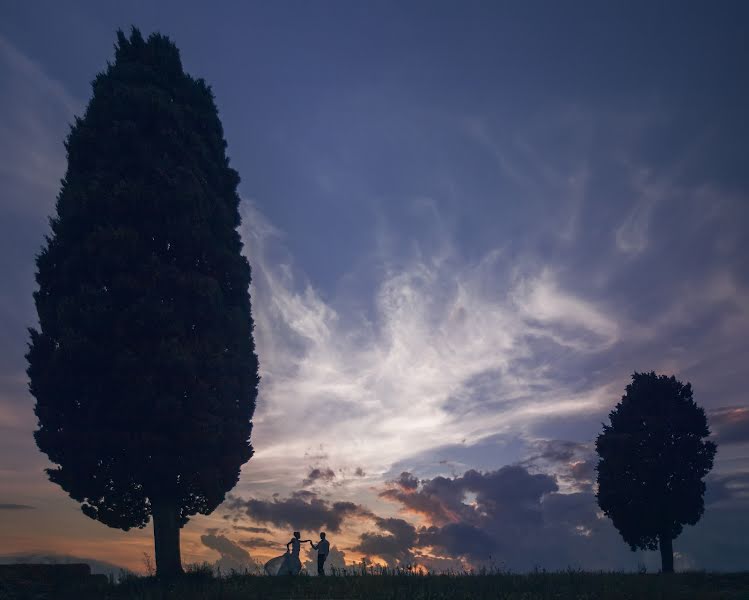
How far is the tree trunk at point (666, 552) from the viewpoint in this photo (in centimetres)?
3547

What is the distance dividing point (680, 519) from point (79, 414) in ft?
111

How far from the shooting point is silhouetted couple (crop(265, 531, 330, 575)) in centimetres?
2294

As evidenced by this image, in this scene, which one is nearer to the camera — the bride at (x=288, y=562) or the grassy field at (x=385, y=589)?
the grassy field at (x=385, y=589)

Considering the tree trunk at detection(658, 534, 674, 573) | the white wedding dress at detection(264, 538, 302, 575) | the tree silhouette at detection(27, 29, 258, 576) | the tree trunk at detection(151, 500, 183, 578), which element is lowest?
the tree trunk at detection(658, 534, 674, 573)

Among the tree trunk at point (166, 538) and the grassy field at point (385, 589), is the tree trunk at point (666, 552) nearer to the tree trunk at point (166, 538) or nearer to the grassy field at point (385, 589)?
the grassy field at point (385, 589)

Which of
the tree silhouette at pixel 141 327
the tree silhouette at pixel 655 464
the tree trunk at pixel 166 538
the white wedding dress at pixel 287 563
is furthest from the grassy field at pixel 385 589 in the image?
the tree silhouette at pixel 655 464

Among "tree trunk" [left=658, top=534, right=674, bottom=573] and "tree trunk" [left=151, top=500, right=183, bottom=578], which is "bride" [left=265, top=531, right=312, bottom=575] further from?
"tree trunk" [left=658, top=534, right=674, bottom=573]

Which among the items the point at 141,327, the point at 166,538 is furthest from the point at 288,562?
the point at 141,327

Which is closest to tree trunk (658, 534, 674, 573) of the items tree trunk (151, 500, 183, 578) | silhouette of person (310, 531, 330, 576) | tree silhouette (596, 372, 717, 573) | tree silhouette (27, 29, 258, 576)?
tree silhouette (596, 372, 717, 573)

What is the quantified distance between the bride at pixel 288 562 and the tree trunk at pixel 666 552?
2385cm

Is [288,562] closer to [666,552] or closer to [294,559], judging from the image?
[294,559]

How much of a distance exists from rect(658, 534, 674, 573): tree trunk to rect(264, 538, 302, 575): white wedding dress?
79.4 ft

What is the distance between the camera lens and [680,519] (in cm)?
3562

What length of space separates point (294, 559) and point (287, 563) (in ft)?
1.32
